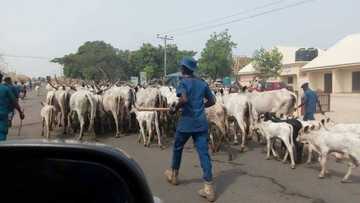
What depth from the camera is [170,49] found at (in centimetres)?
6594

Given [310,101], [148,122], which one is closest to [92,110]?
[148,122]

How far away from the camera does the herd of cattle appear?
10.3 m

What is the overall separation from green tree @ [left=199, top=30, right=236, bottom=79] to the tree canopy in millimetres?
6201

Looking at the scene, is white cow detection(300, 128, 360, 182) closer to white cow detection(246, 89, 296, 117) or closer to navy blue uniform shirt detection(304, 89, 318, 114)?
navy blue uniform shirt detection(304, 89, 318, 114)

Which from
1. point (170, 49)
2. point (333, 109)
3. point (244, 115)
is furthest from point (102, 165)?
point (170, 49)

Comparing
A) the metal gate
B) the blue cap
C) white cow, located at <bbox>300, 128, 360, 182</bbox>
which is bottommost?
white cow, located at <bbox>300, 128, 360, 182</bbox>

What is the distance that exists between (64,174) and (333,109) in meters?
23.8

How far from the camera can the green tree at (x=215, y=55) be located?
5100cm

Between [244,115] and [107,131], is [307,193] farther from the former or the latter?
[107,131]

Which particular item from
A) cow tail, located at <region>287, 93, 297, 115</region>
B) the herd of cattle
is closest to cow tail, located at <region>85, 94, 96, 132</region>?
the herd of cattle

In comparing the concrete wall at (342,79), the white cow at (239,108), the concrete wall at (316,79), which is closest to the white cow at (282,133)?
the white cow at (239,108)

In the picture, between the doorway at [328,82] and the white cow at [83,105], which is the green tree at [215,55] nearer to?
the doorway at [328,82]

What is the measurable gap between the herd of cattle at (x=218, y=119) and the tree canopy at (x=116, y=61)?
34.3m

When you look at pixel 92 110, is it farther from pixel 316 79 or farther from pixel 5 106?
pixel 316 79
